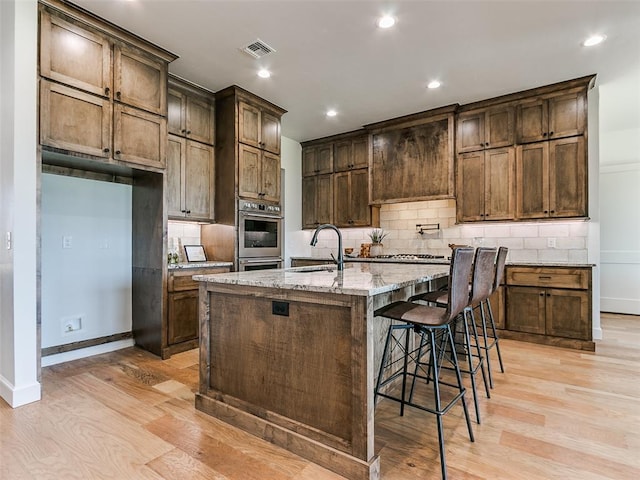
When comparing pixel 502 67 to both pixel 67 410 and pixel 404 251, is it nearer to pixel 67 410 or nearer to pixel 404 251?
pixel 404 251

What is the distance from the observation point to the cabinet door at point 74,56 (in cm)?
252

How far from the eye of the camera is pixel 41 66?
Answer: 8.14 ft

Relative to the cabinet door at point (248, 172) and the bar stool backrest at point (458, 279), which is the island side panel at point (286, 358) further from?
the cabinet door at point (248, 172)

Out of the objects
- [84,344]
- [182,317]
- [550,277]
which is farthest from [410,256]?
[84,344]

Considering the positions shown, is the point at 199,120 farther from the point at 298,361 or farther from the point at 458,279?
the point at 458,279

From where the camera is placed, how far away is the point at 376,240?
541 centimetres

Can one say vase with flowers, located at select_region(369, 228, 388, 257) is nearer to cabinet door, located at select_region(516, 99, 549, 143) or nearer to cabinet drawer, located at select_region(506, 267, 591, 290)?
cabinet drawer, located at select_region(506, 267, 591, 290)

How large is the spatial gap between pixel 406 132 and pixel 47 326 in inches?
184

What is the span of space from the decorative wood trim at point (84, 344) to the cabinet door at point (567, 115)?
5.15 metres

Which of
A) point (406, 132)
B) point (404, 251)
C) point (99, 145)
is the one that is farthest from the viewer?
point (404, 251)

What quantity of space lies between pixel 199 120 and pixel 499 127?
3567 mm

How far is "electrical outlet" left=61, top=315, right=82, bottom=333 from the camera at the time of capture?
3.21m

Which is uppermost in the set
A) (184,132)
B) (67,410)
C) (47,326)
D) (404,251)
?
(184,132)

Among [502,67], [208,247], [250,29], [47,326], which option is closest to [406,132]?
[502,67]
